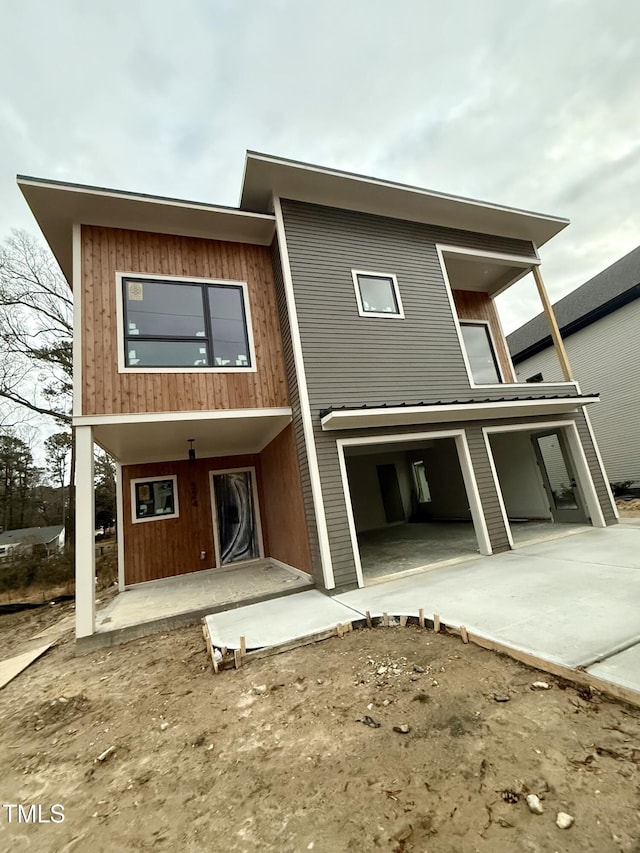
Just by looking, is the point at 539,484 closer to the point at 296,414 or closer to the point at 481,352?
the point at 481,352

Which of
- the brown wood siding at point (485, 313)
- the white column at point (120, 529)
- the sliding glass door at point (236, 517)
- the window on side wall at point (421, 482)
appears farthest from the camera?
the window on side wall at point (421, 482)

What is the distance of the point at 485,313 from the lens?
9469 millimetres

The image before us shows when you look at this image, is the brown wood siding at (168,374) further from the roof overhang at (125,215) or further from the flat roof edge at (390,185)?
the flat roof edge at (390,185)

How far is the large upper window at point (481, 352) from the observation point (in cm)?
878

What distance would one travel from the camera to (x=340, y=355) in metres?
6.03

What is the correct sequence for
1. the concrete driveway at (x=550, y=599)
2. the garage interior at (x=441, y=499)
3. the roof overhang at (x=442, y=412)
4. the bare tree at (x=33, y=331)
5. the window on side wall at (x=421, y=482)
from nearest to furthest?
1. the concrete driveway at (x=550, y=599)
2. the roof overhang at (x=442, y=412)
3. the garage interior at (x=441, y=499)
4. the bare tree at (x=33, y=331)
5. the window on side wall at (x=421, y=482)

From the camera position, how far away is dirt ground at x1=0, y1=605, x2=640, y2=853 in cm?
151

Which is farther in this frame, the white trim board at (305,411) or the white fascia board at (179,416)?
the white trim board at (305,411)

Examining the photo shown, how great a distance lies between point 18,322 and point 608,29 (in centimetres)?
1773

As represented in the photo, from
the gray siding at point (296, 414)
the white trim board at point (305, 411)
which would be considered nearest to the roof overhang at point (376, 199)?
the white trim board at point (305, 411)

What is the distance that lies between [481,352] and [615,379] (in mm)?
6123

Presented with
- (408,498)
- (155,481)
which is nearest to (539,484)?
(408,498)
